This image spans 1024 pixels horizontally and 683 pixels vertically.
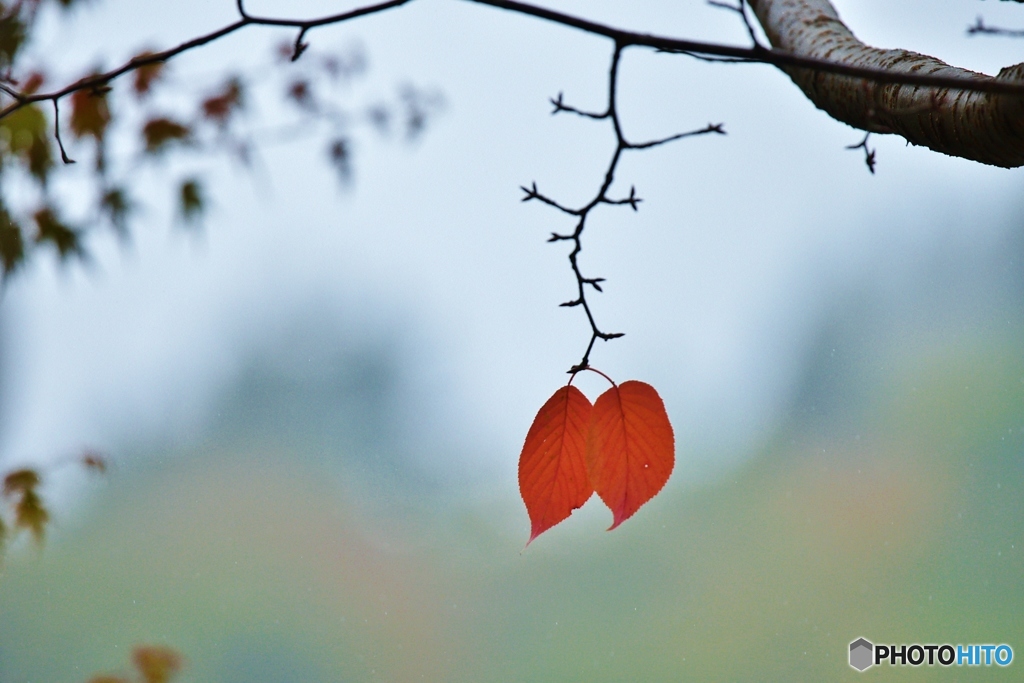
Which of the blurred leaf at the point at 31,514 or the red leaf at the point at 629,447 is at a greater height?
the blurred leaf at the point at 31,514

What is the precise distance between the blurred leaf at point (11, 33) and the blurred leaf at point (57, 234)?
210 mm

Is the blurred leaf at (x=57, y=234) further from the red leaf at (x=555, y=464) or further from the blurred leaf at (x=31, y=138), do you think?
the red leaf at (x=555, y=464)

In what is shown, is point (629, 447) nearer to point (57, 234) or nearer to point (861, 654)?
point (861, 654)

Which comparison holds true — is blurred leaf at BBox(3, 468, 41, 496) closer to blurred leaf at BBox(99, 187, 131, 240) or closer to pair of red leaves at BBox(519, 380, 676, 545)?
blurred leaf at BBox(99, 187, 131, 240)

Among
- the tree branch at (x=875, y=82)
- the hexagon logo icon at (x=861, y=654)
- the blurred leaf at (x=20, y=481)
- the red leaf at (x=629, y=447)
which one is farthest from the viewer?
the blurred leaf at (x=20, y=481)

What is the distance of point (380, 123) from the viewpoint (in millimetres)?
1436

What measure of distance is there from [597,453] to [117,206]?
1.07 meters

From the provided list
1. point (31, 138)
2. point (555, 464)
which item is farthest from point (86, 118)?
point (555, 464)

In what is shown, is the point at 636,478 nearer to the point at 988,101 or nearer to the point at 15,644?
the point at 988,101

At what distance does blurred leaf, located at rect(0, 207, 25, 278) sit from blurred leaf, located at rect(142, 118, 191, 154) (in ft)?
0.72

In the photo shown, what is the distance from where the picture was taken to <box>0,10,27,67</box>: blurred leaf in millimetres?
1029

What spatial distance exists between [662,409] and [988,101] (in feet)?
0.57

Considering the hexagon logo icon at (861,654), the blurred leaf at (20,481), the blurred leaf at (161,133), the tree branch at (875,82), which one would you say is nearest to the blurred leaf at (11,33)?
the blurred leaf at (161,133)

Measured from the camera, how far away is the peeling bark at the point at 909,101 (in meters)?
0.29
